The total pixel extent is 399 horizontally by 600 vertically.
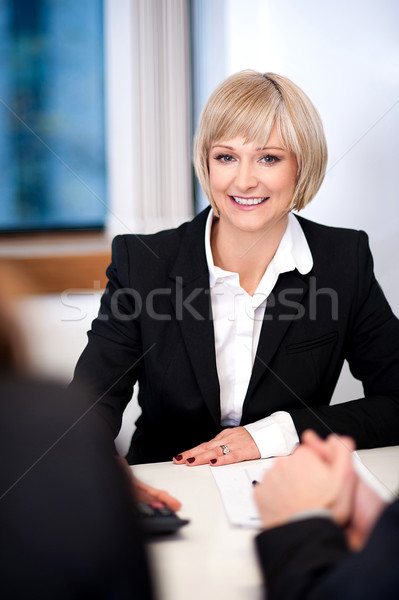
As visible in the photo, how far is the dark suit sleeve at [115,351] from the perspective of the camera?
1.44m

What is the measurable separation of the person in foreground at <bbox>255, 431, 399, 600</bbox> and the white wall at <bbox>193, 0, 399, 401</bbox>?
1.51 metres

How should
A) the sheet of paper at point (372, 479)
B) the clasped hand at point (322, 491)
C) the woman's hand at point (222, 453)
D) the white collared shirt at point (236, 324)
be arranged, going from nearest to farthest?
the clasped hand at point (322, 491), the sheet of paper at point (372, 479), the woman's hand at point (222, 453), the white collared shirt at point (236, 324)

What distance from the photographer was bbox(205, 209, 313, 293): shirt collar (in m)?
1.56

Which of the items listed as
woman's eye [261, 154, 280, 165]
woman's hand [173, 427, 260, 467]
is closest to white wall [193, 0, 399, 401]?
woman's eye [261, 154, 280, 165]

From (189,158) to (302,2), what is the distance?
3.87 feet

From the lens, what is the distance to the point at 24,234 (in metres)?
3.76

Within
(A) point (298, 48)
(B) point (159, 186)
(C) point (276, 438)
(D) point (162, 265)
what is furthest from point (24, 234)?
(C) point (276, 438)

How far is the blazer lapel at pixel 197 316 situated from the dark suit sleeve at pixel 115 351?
0.10 m

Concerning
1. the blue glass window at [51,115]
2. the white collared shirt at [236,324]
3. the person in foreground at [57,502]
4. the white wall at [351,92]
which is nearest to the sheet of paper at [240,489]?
the white collared shirt at [236,324]

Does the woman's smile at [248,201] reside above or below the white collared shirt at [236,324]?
above

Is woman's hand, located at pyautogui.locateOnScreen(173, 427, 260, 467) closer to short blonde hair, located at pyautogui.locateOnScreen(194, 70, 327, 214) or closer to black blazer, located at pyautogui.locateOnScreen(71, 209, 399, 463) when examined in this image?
black blazer, located at pyautogui.locateOnScreen(71, 209, 399, 463)

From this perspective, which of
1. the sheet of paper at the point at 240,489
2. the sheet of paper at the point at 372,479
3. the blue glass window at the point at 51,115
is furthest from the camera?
the blue glass window at the point at 51,115

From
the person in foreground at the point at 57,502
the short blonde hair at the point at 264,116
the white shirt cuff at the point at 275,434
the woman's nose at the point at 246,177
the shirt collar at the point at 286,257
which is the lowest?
the white shirt cuff at the point at 275,434

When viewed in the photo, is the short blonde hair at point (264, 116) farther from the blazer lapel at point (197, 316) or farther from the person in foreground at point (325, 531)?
the person in foreground at point (325, 531)
